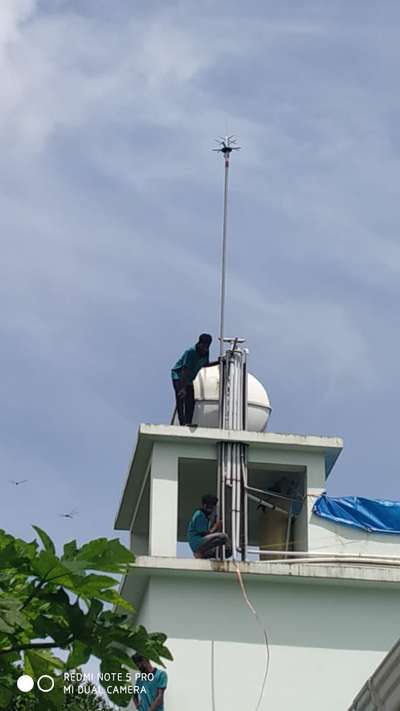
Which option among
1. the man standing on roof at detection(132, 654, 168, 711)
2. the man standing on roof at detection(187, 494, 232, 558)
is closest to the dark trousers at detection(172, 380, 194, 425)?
the man standing on roof at detection(187, 494, 232, 558)

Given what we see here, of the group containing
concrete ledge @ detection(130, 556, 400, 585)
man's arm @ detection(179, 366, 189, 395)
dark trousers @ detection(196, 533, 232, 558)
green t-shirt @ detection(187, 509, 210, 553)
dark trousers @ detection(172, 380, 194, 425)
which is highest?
man's arm @ detection(179, 366, 189, 395)

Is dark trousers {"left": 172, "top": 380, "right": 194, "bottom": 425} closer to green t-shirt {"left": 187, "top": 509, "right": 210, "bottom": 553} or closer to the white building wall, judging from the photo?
green t-shirt {"left": 187, "top": 509, "right": 210, "bottom": 553}

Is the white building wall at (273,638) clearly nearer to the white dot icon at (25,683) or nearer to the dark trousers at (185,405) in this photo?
the dark trousers at (185,405)

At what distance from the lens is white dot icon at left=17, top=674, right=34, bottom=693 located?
9.25m

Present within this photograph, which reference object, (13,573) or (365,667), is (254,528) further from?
(13,573)

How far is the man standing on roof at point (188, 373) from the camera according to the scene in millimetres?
24562

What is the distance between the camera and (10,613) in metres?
8.35

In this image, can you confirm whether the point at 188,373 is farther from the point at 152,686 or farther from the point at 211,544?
the point at 152,686

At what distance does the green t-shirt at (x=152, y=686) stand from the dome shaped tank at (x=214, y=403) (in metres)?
4.94

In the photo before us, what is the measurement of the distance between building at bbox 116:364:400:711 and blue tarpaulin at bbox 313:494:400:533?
0.14m

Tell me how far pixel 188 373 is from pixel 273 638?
5.05 metres

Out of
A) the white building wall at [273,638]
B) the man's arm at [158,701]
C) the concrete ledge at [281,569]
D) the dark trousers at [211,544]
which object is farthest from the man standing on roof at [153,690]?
the dark trousers at [211,544]

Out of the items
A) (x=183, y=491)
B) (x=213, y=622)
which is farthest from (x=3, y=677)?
(x=183, y=491)

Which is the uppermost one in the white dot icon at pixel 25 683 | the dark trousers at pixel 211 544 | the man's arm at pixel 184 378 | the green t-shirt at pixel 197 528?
the man's arm at pixel 184 378
